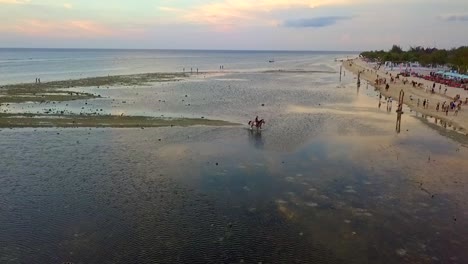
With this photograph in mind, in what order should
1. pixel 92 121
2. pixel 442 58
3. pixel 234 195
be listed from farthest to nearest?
pixel 442 58 → pixel 92 121 → pixel 234 195

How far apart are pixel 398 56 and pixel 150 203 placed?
168459mm

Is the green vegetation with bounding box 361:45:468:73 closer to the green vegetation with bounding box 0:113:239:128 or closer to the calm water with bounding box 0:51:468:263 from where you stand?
the calm water with bounding box 0:51:468:263

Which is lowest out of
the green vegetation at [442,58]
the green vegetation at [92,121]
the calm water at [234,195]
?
the calm water at [234,195]

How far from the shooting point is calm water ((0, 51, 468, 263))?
1619cm

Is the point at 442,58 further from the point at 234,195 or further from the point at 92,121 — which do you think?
the point at 234,195

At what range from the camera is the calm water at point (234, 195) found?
16188mm

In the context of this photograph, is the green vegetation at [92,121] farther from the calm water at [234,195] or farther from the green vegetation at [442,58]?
the green vegetation at [442,58]

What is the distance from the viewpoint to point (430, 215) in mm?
19469

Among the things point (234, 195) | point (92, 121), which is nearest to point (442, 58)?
point (92, 121)

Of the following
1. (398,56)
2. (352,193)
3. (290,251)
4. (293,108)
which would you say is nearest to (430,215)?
(352,193)

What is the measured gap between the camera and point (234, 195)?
858 inches

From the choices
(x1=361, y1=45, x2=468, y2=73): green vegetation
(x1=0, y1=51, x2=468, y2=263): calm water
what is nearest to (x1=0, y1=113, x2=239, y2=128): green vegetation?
(x1=0, y1=51, x2=468, y2=263): calm water

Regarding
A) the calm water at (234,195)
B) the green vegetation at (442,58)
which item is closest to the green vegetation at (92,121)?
the calm water at (234,195)

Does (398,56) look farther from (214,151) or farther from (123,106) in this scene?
(214,151)
